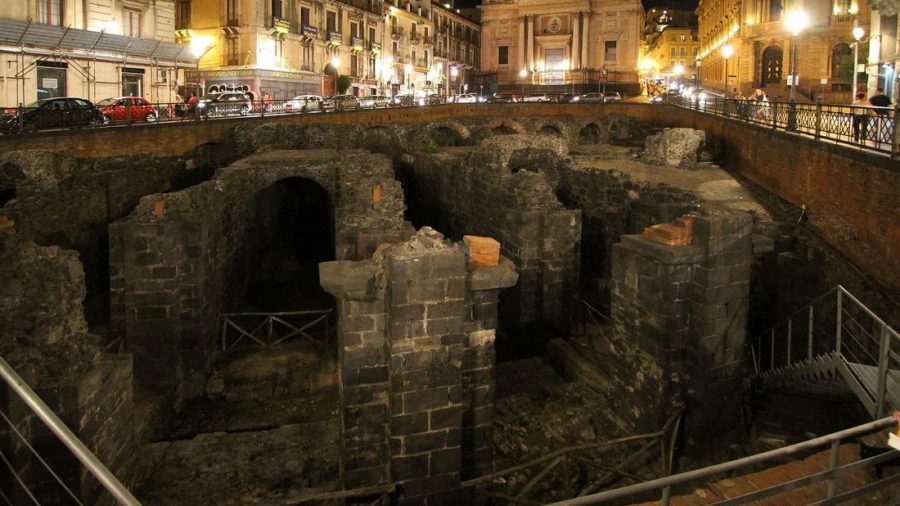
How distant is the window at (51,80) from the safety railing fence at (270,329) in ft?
60.5

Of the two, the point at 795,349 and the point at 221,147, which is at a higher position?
the point at 221,147

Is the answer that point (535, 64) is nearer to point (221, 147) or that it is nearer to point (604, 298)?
point (221, 147)

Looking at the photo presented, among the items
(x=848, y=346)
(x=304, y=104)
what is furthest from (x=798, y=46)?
(x=848, y=346)

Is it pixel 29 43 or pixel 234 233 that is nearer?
pixel 234 233

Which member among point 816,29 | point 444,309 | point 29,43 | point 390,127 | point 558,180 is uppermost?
point 816,29

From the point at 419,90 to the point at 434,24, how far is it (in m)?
7.59

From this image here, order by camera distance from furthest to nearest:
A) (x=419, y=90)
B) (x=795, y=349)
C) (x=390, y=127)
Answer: (x=419, y=90) < (x=390, y=127) < (x=795, y=349)

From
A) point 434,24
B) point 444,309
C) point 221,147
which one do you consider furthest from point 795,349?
point 434,24

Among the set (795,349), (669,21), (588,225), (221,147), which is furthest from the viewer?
(669,21)

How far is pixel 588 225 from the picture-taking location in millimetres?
15906

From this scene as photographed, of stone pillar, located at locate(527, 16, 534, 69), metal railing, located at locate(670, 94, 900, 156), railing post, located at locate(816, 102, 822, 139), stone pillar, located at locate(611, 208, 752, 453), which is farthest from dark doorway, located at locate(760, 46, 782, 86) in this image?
stone pillar, located at locate(611, 208, 752, 453)

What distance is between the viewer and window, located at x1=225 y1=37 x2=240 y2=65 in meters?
38.7

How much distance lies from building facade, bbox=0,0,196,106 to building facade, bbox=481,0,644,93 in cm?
3334

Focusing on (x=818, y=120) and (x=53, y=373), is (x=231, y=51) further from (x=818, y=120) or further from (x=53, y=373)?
(x=53, y=373)
